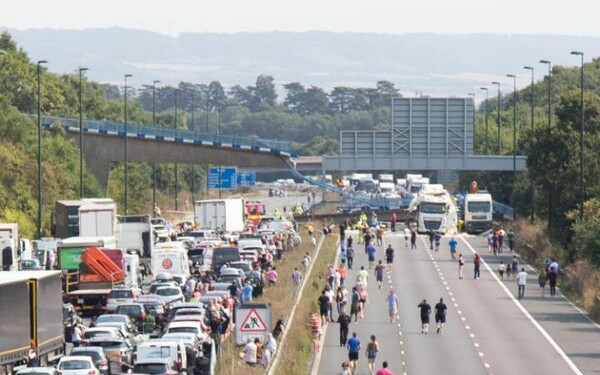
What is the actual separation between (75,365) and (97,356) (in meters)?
3.44

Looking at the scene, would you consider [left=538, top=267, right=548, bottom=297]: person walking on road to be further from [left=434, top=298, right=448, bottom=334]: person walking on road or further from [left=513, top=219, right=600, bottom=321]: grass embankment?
[left=434, top=298, right=448, bottom=334]: person walking on road

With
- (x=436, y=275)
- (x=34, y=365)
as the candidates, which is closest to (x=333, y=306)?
(x=436, y=275)

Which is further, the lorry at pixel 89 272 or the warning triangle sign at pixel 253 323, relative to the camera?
the lorry at pixel 89 272

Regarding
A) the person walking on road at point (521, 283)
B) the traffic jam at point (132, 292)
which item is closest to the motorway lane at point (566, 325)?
the person walking on road at point (521, 283)

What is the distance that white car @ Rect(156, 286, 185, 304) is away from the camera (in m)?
69.3

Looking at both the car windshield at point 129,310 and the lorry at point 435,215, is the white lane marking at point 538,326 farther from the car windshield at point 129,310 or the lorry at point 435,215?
the lorry at point 435,215

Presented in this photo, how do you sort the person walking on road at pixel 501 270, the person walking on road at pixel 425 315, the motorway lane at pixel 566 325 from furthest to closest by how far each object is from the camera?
the person walking on road at pixel 501 270, the person walking on road at pixel 425 315, the motorway lane at pixel 566 325

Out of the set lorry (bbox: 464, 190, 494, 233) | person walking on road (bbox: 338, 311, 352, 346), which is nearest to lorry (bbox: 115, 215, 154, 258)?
person walking on road (bbox: 338, 311, 352, 346)

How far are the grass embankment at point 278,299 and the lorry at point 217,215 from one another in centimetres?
377

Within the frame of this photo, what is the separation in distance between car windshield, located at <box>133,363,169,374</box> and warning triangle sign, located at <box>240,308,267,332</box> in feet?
11.8

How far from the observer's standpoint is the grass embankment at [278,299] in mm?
50844

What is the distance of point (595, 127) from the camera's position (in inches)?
3873

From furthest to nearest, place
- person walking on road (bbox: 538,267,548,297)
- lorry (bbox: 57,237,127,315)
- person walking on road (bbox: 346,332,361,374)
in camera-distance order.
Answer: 1. person walking on road (bbox: 538,267,548,297)
2. lorry (bbox: 57,237,127,315)
3. person walking on road (bbox: 346,332,361,374)

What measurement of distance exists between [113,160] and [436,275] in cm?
4921
